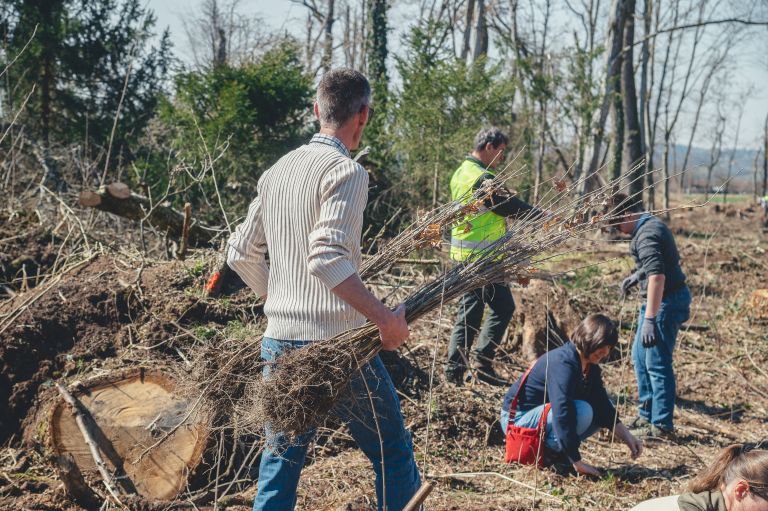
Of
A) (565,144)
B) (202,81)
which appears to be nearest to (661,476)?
(202,81)

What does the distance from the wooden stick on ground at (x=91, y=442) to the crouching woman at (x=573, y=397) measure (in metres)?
2.17

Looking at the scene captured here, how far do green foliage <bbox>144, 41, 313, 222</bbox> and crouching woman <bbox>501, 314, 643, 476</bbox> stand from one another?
20.2 feet

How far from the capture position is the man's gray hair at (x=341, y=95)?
2.27 metres

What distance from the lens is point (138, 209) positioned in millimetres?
6035

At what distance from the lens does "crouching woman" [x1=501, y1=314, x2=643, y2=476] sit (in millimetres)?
3816

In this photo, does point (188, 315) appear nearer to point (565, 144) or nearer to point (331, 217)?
point (331, 217)

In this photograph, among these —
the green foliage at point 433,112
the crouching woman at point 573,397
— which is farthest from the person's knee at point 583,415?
the green foliage at point 433,112

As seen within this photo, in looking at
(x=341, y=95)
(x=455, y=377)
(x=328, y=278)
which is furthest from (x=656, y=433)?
(x=341, y=95)

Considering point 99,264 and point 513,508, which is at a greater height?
point 99,264

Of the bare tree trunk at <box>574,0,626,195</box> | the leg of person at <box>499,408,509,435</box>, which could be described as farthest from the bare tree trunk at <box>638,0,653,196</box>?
the leg of person at <box>499,408,509,435</box>

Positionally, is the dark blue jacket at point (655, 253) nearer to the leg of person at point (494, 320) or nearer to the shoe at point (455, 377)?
the leg of person at point (494, 320)

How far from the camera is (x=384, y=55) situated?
13625mm

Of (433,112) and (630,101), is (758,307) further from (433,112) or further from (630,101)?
(630,101)

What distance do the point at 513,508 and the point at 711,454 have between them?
1764 millimetres
